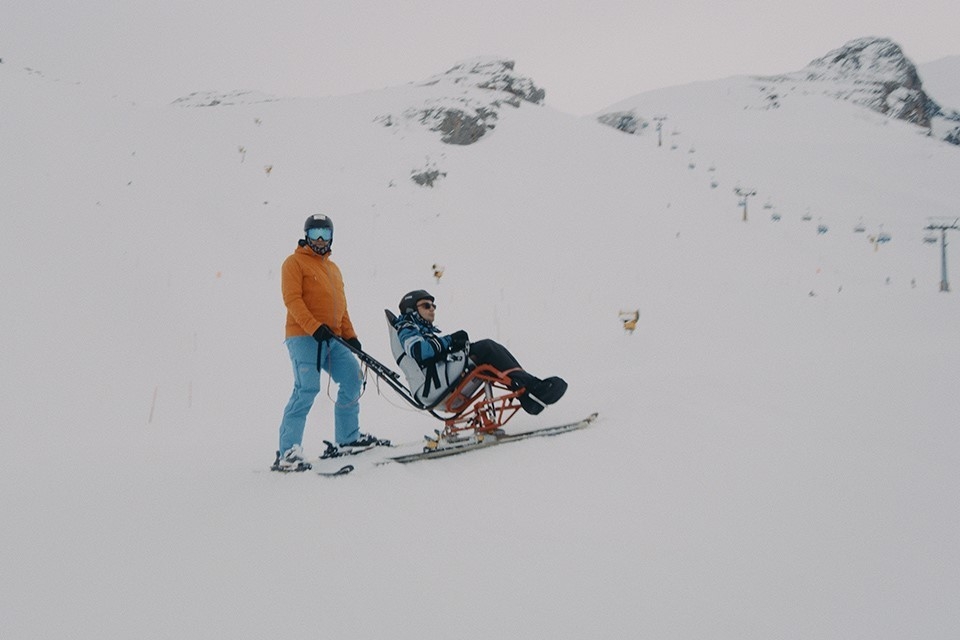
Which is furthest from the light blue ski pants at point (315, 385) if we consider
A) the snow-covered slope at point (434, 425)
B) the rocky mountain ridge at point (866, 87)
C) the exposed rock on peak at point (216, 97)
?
the rocky mountain ridge at point (866, 87)

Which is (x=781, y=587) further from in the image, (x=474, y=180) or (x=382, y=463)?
(x=474, y=180)

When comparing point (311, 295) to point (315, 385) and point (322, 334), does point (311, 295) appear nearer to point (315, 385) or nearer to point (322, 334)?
point (322, 334)

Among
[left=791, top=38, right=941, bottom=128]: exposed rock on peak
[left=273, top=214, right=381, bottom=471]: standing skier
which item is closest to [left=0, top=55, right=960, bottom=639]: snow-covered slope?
[left=273, top=214, right=381, bottom=471]: standing skier

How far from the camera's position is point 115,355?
7.09 metres

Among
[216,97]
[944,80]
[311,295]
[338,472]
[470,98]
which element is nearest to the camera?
[338,472]

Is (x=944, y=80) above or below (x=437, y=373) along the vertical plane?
above

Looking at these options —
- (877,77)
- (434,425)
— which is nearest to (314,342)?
(434,425)

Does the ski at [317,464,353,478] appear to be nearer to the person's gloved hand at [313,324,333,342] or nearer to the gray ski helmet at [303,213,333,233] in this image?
the person's gloved hand at [313,324,333,342]

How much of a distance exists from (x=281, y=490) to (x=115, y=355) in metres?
4.65

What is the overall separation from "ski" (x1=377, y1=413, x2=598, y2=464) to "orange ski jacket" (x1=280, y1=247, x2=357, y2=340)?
112 centimetres

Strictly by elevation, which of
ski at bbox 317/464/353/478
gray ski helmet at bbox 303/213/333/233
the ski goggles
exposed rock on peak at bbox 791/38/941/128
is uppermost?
exposed rock on peak at bbox 791/38/941/128

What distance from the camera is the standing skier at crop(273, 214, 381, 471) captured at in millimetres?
4449

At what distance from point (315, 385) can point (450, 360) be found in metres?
1.13

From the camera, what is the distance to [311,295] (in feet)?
15.7
